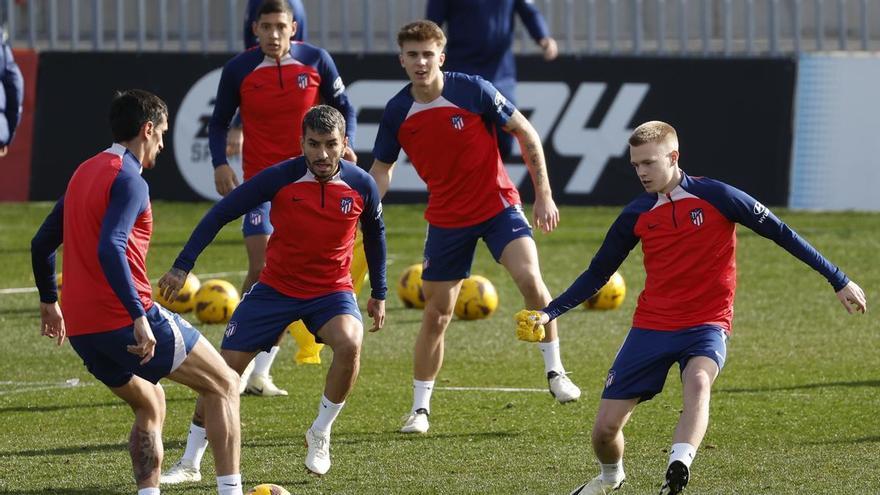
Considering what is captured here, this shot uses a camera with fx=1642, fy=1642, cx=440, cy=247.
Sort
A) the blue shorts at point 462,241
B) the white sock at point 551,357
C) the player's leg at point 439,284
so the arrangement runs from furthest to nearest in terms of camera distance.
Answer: the white sock at point 551,357 → the blue shorts at point 462,241 → the player's leg at point 439,284

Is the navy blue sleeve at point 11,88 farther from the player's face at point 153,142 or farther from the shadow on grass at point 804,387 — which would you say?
the player's face at point 153,142

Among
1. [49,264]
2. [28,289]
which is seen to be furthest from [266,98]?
[28,289]

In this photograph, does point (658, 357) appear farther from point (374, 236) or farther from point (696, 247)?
point (374, 236)

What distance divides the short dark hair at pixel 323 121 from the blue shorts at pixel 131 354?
1285mm

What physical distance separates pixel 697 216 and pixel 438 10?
7.11 metres

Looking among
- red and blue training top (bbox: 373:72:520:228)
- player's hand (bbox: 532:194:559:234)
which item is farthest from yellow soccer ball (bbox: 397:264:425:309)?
player's hand (bbox: 532:194:559:234)

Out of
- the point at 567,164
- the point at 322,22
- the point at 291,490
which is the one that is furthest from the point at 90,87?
the point at 291,490

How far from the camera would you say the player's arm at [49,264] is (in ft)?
22.7

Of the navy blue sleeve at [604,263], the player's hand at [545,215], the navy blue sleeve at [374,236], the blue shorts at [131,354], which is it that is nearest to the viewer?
the blue shorts at [131,354]

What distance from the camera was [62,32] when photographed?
21.5 meters

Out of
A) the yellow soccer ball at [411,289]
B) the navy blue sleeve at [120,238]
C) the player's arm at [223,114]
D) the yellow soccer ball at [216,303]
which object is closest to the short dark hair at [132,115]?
the navy blue sleeve at [120,238]

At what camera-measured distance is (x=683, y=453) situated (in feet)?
22.4

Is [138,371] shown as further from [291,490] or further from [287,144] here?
[287,144]

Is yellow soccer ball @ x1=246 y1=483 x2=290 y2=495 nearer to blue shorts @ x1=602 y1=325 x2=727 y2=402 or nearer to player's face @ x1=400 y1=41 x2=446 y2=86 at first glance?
blue shorts @ x1=602 y1=325 x2=727 y2=402
